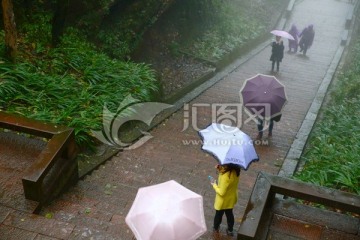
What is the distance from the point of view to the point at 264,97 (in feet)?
26.9

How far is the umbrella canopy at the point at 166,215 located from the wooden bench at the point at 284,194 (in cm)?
83

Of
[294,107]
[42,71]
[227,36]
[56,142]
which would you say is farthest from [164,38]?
[56,142]

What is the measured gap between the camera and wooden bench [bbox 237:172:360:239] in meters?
4.77

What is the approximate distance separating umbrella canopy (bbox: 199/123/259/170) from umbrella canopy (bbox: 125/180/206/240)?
0.78 m

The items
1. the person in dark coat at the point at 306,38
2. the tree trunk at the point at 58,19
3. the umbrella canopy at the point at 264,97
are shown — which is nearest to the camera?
the umbrella canopy at the point at 264,97

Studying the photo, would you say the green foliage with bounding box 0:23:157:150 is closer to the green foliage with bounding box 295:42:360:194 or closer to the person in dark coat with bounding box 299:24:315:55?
the green foliage with bounding box 295:42:360:194

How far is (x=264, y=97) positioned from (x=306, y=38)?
9560 mm

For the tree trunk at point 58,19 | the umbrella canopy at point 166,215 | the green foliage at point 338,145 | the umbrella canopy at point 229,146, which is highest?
the tree trunk at point 58,19

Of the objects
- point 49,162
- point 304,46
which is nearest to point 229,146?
point 49,162

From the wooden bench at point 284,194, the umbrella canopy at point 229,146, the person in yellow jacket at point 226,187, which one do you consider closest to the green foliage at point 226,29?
the umbrella canopy at point 229,146

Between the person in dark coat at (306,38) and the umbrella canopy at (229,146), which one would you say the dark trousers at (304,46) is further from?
the umbrella canopy at (229,146)

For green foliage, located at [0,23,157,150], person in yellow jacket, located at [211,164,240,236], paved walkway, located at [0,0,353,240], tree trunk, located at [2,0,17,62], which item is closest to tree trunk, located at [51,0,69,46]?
green foliage, located at [0,23,157,150]

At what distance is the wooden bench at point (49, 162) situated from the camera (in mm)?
5008

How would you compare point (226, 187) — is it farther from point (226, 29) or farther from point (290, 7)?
point (290, 7)
